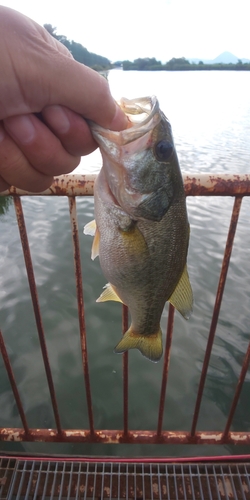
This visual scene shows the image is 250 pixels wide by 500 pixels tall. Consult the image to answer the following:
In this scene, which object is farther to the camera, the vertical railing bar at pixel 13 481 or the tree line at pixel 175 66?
the tree line at pixel 175 66

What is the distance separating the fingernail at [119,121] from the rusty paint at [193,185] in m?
0.51

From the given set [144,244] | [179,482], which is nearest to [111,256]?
[144,244]

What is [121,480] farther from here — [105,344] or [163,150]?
[105,344]

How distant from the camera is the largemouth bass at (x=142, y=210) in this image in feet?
4.32

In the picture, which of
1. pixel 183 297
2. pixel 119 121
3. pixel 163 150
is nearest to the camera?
pixel 119 121

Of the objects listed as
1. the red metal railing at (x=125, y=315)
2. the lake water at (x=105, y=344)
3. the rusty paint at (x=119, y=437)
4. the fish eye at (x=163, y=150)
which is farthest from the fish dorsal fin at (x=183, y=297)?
the lake water at (x=105, y=344)

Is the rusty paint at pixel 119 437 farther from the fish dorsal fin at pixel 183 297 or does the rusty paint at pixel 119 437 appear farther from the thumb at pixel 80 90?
the thumb at pixel 80 90

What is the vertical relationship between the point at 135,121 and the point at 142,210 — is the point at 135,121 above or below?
above

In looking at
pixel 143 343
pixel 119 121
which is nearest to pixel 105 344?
pixel 143 343

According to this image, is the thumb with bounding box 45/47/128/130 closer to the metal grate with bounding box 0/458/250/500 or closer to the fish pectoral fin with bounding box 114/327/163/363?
the fish pectoral fin with bounding box 114/327/163/363

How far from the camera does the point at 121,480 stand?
2.23 m

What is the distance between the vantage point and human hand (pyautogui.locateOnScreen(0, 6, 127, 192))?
890 mm

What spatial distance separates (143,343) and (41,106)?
1.22 metres

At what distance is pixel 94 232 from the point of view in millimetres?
1600
